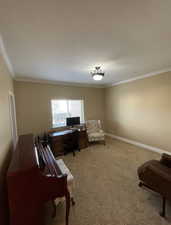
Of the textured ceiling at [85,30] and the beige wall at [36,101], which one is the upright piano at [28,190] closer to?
the textured ceiling at [85,30]

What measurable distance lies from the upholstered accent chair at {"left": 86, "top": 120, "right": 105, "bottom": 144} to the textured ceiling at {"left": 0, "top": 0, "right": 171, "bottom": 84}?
2819mm

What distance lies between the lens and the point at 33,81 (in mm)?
3777

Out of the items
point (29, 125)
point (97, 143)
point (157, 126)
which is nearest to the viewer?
point (157, 126)

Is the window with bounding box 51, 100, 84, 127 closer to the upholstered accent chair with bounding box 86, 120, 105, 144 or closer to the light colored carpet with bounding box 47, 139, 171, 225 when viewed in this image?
the upholstered accent chair with bounding box 86, 120, 105, 144

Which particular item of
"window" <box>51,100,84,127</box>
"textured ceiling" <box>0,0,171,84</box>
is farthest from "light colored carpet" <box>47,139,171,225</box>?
"textured ceiling" <box>0,0,171,84</box>

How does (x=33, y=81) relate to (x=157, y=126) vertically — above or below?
above

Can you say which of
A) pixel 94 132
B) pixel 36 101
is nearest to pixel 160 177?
pixel 94 132

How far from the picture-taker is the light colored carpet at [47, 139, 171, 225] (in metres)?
1.52

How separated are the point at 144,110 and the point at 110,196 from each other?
291 cm

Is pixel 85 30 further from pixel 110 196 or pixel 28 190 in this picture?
pixel 110 196

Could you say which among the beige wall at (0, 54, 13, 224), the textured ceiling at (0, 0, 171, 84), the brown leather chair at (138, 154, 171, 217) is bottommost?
the brown leather chair at (138, 154, 171, 217)

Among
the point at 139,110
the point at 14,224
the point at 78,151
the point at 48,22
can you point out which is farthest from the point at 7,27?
the point at 139,110

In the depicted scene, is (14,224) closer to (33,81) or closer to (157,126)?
(33,81)

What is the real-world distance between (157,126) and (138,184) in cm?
203
